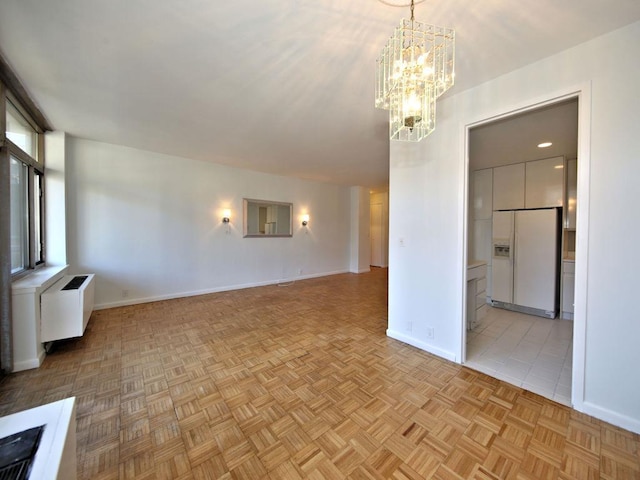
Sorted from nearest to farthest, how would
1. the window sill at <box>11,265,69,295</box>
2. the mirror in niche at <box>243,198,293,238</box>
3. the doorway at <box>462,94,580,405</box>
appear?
the doorway at <box>462,94,580,405</box> < the window sill at <box>11,265,69,295</box> < the mirror in niche at <box>243,198,293,238</box>

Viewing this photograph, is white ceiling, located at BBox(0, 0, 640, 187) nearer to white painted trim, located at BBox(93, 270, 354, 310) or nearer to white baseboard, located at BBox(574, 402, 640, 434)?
white baseboard, located at BBox(574, 402, 640, 434)

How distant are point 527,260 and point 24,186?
288 inches

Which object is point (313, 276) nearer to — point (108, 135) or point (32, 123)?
point (108, 135)

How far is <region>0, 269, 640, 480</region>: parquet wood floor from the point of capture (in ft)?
4.67

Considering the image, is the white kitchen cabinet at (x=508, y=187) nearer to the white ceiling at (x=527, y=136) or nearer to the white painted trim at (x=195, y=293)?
the white ceiling at (x=527, y=136)

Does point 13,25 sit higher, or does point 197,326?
point 13,25

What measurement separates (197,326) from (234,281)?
2.17 metres

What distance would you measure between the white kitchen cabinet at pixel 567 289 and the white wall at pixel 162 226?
5294 millimetres

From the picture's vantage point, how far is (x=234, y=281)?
5621 millimetres

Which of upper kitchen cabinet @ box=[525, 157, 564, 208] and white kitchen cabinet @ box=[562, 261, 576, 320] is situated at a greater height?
upper kitchen cabinet @ box=[525, 157, 564, 208]

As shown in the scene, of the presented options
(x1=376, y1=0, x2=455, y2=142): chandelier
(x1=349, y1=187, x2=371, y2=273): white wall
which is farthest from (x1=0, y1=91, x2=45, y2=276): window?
(x1=349, y1=187, x2=371, y2=273): white wall

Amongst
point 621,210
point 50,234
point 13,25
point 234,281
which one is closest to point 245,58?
point 13,25

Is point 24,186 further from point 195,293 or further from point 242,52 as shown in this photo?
point 242,52

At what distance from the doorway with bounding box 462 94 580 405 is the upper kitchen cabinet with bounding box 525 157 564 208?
62mm
